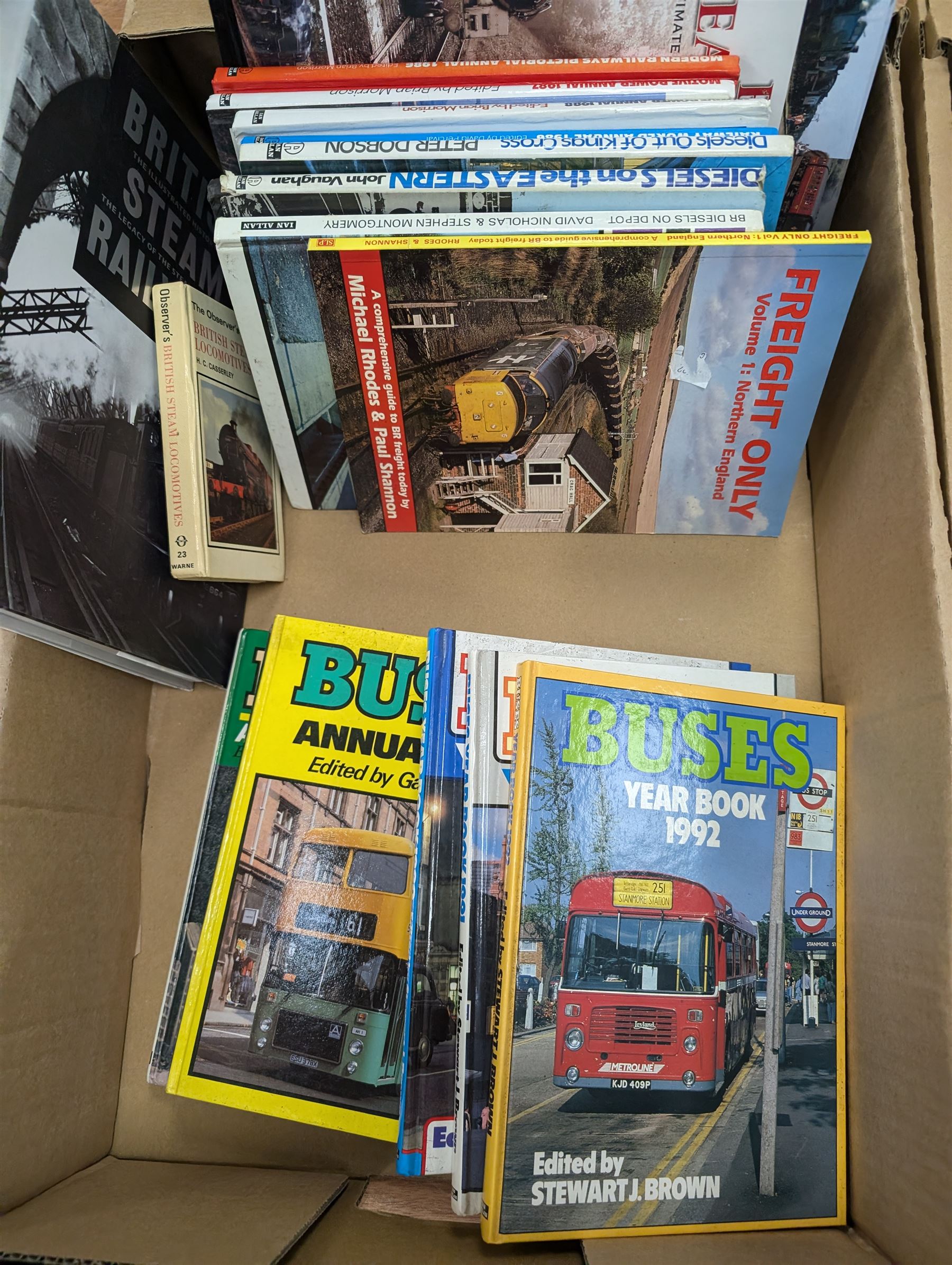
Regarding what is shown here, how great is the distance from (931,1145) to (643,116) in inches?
38.5

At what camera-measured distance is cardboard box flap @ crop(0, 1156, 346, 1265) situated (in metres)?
0.75

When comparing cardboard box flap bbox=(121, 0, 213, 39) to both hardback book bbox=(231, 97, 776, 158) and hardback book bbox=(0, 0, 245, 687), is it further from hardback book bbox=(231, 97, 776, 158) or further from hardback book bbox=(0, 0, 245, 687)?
hardback book bbox=(231, 97, 776, 158)

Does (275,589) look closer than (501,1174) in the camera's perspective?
No

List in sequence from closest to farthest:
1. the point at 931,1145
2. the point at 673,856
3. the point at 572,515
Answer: the point at 931,1145 → the point at 673,856 → the point at 572,515

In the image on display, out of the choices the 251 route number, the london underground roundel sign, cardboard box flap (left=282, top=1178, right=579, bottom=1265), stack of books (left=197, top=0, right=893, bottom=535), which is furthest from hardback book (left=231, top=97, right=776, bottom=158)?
cardboard box flap (left=282, top=1178, right=579, bottom=1265)

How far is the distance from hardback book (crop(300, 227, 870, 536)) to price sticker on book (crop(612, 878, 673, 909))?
0.47 metres

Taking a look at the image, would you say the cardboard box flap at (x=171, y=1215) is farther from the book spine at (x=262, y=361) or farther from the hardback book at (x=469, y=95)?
the hardback book at (x=469, y=95)

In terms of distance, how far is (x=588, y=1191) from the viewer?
80cm

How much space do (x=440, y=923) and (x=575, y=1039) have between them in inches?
6.8

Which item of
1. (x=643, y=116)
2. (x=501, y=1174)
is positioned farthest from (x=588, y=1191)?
(x=643, y=116)

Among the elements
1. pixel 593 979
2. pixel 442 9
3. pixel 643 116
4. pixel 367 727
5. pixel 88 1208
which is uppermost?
pixel 442 9

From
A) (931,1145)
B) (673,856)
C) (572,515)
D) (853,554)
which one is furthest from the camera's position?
(572,515)

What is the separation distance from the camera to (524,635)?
114 centimetres

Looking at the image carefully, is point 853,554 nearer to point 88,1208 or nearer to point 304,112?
point 304,112
